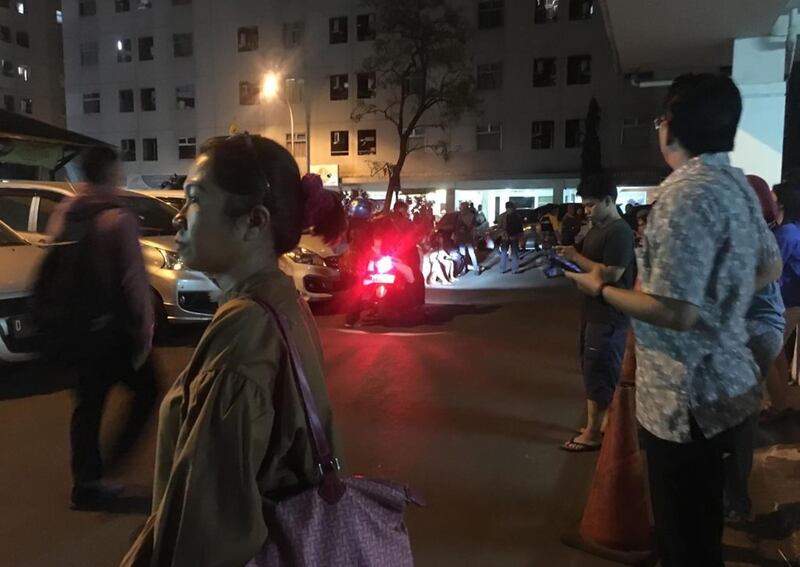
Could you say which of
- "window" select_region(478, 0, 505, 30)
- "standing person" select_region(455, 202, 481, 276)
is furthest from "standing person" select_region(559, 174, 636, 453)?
"window" select_region(478, 0, 505, 30)

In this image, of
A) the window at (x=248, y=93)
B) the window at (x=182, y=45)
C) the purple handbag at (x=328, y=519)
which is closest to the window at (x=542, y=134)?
the window at (x=248, y=93)

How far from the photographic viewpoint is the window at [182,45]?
39.9m

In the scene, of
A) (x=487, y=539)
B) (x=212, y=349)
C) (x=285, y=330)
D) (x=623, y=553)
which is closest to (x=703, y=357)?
(x=285, y=330)

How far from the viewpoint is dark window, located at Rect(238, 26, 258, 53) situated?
3816 cm

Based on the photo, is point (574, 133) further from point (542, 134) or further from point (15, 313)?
point (15, 313)

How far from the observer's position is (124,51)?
136ft

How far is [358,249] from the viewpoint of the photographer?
34.7ft

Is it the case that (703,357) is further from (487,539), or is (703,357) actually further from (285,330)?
(487,539)

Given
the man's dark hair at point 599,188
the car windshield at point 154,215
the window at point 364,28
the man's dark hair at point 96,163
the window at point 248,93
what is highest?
the window at point 364,28

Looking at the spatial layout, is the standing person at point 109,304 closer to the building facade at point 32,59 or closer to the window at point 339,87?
the window at point 339,87

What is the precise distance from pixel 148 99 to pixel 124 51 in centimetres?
368

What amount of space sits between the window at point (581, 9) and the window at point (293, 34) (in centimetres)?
1472

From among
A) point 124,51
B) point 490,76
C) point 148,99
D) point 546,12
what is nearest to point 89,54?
point 124,51

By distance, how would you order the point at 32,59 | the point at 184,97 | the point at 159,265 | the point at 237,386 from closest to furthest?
1. the point at 237,386
2. the point at 159,265
3. the point at 184,97
4. the point at 32,59
